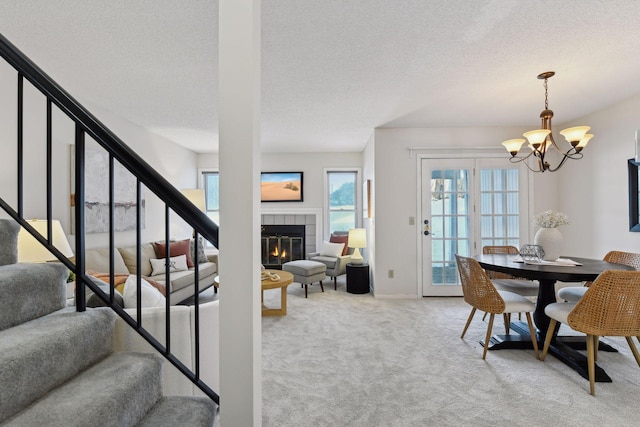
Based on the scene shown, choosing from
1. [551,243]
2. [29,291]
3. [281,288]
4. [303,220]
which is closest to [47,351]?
[29,291]

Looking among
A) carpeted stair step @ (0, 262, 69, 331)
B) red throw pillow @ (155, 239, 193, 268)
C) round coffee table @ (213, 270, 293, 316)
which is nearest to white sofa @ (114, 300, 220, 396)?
carpeted stair step @ (0, 262, 69, 331)

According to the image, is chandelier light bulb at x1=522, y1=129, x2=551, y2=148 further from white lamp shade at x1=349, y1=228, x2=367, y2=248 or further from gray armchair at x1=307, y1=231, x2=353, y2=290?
gray armchair at x1=307, y1=231, x2=353, y2=290

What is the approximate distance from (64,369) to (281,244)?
16.4 ft

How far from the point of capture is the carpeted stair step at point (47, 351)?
0.91 metres

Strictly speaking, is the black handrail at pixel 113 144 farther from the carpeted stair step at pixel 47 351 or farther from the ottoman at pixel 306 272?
the ottoman at pixel 306 272

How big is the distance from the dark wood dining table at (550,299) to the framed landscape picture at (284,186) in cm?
381

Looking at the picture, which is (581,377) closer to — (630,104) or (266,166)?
(630,104)

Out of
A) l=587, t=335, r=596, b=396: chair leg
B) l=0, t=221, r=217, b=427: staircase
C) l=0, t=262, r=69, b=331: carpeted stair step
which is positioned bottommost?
l=587, t=335, r=596, b=396: chair leg

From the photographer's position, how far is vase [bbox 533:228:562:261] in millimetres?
2881

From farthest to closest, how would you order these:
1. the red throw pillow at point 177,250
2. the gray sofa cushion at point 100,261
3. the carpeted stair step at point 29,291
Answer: the red throw pillow at point 177,250, the gray sofa cushion at point 100,261, the carpeted stair step at point 29,291

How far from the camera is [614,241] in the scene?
138 inches


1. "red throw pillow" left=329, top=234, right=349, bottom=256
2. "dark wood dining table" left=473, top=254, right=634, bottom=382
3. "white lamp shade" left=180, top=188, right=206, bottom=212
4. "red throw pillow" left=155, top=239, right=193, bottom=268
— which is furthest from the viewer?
"red throw pillow" left=329, top=234, right=349, bottom=256

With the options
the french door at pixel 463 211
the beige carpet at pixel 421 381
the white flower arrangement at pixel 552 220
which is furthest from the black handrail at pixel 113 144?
the french door at pixel 463 211

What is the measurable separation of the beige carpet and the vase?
2.79 feet
